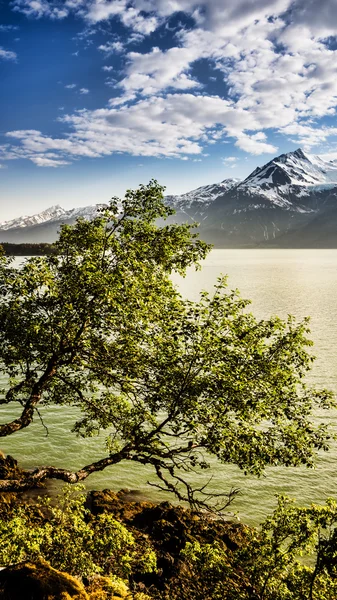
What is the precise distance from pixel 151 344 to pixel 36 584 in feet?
31.6

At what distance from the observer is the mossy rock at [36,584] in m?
9.16

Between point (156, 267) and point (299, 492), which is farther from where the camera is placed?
point (299, 492)

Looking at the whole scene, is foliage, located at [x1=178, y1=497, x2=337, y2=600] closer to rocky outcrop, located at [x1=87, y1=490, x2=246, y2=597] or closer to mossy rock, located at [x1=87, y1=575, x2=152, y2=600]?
mossy rock, located at [x1=87, y1=575, x2=152, y2=600]

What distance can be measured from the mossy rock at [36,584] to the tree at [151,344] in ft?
19.0

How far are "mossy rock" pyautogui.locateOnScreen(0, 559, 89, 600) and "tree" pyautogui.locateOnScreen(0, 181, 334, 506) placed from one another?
578cm

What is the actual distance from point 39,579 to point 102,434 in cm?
2432

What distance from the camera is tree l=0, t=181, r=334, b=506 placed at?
14.7 meters

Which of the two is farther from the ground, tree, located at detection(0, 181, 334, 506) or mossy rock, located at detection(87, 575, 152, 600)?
tree, located at detection(0, 181, 334, 506)

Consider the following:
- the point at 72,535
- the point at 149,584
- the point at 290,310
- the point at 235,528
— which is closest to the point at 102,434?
the point at 235,528

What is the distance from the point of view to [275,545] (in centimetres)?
1228

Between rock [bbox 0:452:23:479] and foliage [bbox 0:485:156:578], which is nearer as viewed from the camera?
foliage [bbox 0:485:156:578]

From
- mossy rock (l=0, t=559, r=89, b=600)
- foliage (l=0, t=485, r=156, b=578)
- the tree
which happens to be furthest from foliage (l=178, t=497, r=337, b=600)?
mossy rock (l=0, t=559, r=89, b=600)

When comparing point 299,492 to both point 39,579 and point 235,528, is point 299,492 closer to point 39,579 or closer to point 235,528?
point 235,528

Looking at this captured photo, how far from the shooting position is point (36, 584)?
9.35 m
